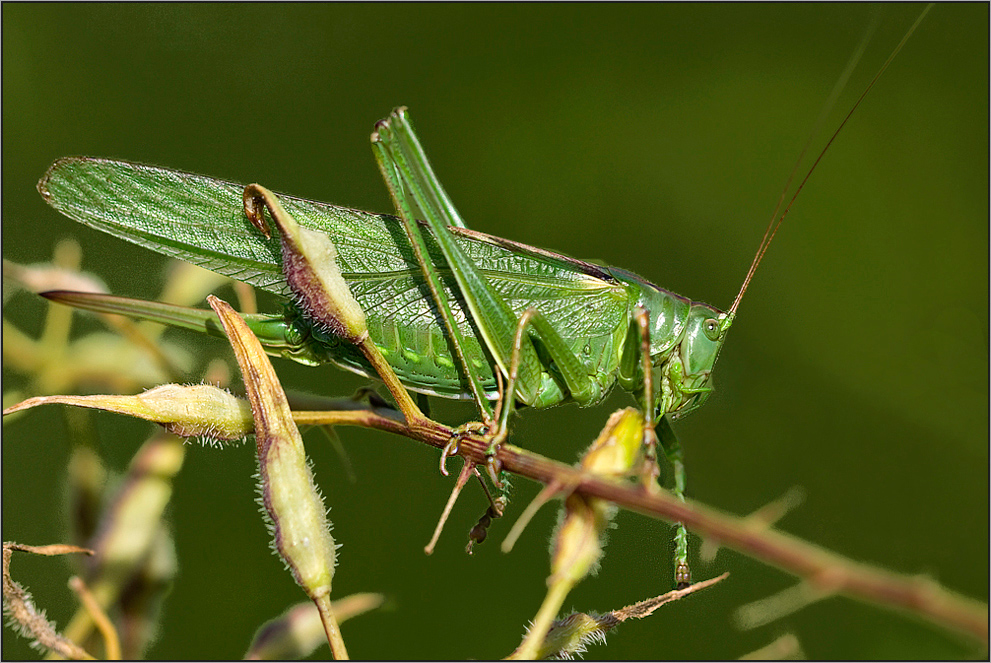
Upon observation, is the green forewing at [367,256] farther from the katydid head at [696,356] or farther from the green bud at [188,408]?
the green bud at [188,408]

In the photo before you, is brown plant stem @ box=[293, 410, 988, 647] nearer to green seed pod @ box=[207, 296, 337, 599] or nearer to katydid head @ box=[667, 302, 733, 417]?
green seed pod @ box=[207, 296, 337, 599]

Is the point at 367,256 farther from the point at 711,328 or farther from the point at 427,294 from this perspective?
the point at 711,328

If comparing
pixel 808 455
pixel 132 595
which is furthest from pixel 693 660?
pixel 132 595

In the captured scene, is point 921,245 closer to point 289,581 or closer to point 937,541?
point 937,541

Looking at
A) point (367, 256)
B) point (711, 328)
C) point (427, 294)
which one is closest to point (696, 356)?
point (711, 328)

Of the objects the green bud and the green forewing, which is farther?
the green forewing

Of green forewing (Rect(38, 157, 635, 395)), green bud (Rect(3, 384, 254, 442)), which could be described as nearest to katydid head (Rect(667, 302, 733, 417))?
green forewing (Rect(38, 157, 635, 395))
